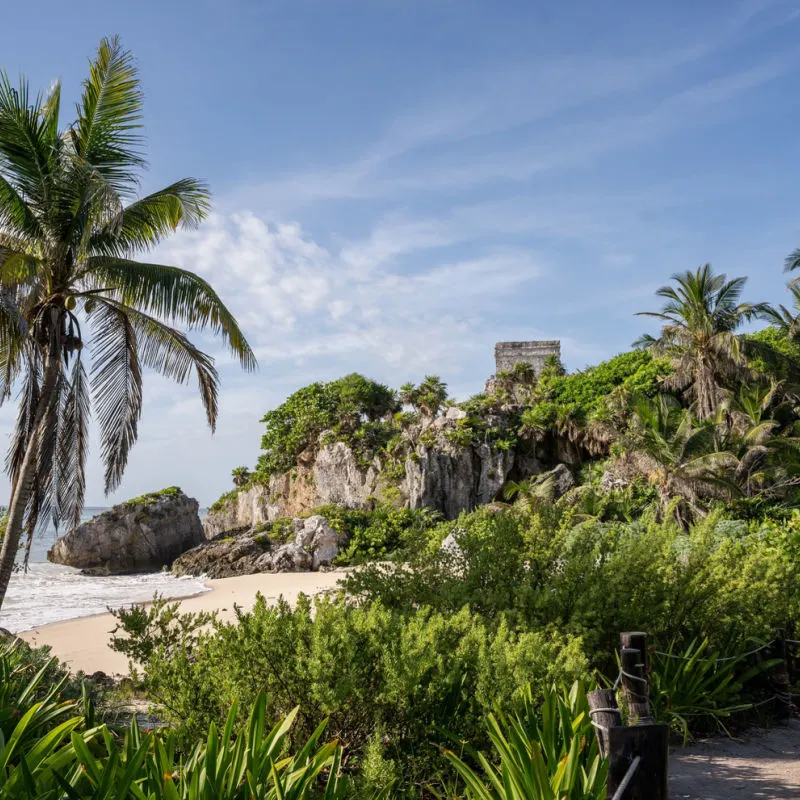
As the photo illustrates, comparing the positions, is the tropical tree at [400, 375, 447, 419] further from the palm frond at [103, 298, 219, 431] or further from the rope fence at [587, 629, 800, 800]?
the rope fence at [587, 629, 800, 800]

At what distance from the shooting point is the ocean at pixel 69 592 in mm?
16625

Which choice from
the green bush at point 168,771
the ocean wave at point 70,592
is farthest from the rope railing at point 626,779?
the ocean wave at point 70,592

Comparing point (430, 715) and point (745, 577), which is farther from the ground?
point (745, 577)

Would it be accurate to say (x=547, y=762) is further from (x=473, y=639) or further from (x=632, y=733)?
(x=473, y=639)

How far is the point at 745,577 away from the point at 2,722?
21.3ft

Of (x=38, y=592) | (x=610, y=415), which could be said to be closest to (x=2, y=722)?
(x=38, y=592)

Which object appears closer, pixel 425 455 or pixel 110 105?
pixel 110 105

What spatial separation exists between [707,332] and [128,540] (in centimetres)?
2669

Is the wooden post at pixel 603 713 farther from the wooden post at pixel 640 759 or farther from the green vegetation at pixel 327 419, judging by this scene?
the green vegetation at pixel 327 419

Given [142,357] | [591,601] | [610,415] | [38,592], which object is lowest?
[38,592]

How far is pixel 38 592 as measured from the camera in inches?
847

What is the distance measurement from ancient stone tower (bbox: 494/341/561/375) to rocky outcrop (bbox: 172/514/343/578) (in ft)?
A: 59.5

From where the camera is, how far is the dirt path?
447cm

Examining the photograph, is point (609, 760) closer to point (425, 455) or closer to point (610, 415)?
point (610, 415)
